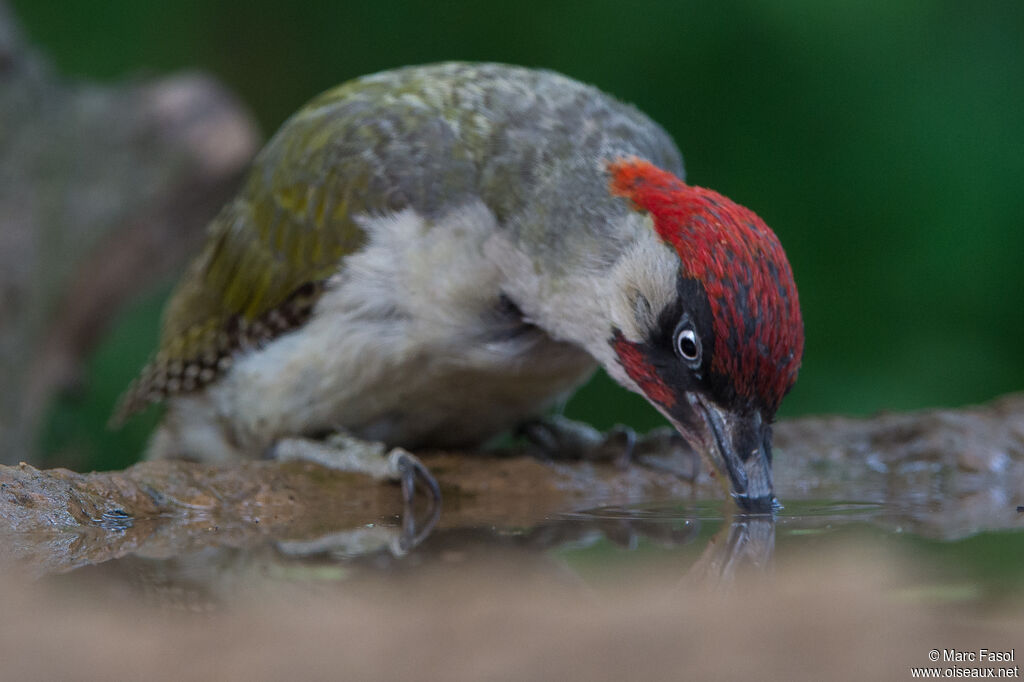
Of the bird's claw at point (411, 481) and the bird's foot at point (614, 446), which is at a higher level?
the bird's claw at point (411, 481)

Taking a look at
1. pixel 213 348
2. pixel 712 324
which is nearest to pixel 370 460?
pixel 213 348

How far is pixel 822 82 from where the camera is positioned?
192 inches

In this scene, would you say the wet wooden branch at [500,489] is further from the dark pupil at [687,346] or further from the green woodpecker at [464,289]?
the dark pupil at [687,346]

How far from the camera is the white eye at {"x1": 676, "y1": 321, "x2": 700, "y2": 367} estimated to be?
2.52 meters

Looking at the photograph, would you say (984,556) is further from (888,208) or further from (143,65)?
(143,65)

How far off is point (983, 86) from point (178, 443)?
354 centimetres

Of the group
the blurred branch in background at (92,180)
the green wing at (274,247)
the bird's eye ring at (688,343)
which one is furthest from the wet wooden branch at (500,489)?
the blurred branch in background at (92,180)

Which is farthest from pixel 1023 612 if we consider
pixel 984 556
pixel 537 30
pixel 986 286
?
pixel 537 30

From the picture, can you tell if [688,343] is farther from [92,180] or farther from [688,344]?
[92,180]

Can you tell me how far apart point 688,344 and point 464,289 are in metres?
0.71

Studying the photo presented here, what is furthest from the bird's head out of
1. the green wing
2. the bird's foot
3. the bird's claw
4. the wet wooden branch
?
the green wing

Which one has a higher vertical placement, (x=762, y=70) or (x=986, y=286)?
(x=762, y=70)

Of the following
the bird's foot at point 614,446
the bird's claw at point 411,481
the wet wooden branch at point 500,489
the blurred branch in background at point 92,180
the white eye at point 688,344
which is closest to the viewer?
the wet wooden branch at point 500,489

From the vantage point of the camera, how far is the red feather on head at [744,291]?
7.89 feet
